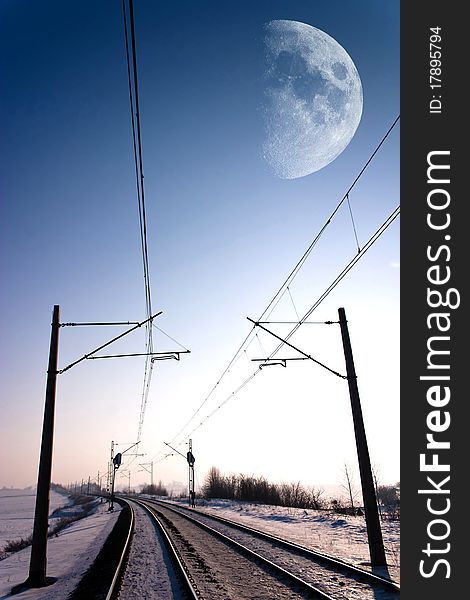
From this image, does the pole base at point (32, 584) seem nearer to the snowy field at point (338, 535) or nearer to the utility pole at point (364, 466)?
the snowy field at point (338, 535)

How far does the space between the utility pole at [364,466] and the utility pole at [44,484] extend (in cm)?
963

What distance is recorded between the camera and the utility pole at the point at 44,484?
11891 millimetres

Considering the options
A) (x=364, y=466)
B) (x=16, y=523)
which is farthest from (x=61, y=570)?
A: (x=16, y=523)

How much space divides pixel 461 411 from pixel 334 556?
901 centimetres

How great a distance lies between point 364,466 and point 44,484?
10.2m

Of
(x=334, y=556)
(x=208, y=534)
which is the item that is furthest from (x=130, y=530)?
(x=334, y=556)

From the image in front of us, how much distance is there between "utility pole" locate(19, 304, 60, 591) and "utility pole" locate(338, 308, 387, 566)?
9629 millimetres

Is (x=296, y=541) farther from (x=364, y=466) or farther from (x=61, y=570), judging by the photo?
(x=61, y=570)

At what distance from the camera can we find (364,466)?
13.1 m

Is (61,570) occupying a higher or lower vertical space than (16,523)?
higher

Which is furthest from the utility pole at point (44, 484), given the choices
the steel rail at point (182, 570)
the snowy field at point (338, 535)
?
the snowy field at point (338, 535)

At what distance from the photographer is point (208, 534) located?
20.2 metres

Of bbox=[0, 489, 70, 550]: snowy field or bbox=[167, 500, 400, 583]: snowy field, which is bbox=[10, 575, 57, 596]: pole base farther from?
bbox=[0, 489, 70, 550]: snowy field

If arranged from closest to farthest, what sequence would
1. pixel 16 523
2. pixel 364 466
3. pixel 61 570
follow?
1. pixel 364 466
2. pixel 61 570
3. pixel 16 523
